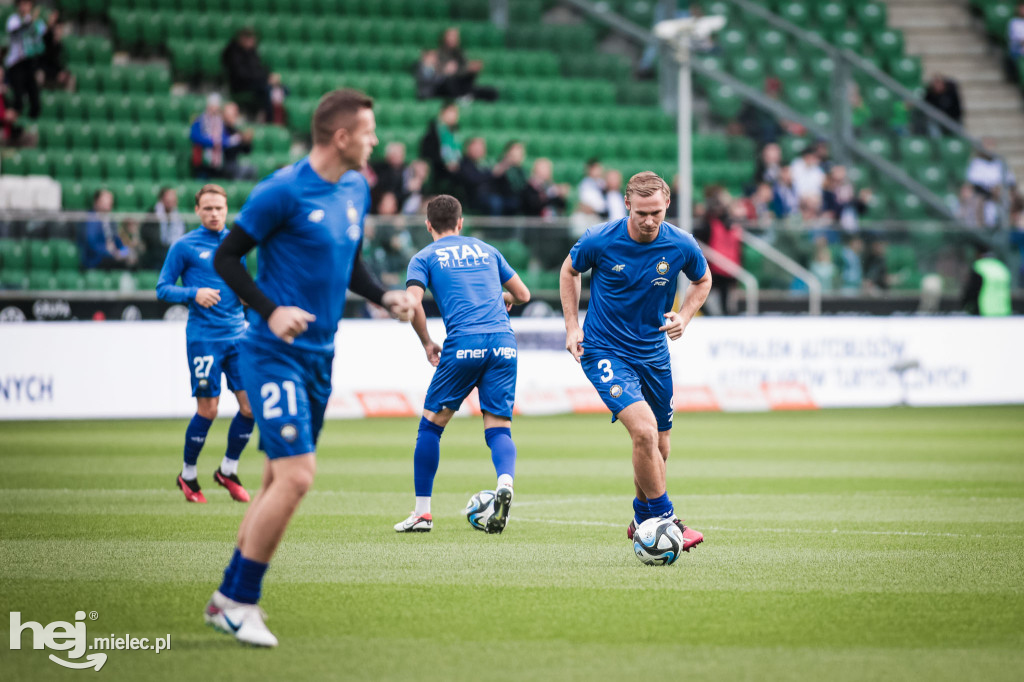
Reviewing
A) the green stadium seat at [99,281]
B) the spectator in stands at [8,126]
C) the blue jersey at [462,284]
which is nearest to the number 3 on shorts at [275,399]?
the blue jersey at [462,284]

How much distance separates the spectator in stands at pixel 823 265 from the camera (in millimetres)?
23172

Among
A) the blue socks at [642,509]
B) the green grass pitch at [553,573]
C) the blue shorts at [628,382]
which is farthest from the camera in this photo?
the blue socks at [642,509]

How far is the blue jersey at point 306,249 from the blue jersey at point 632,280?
103 inches

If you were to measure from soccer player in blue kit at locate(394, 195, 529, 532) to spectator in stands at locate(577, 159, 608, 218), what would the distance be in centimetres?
1345

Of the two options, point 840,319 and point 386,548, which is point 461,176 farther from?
point 386,548

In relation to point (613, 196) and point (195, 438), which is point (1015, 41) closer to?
point (613, 196)

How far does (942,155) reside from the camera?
2747 cm

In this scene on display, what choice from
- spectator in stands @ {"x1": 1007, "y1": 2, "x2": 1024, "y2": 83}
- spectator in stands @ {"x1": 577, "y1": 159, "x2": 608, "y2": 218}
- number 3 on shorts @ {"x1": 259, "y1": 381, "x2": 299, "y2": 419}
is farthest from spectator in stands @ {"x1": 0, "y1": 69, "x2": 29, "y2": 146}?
spectator in stands @ {"x1": 1007, "y1": 2, "x2": 1024, "y2": 83}

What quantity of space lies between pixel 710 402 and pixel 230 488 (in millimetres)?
11655

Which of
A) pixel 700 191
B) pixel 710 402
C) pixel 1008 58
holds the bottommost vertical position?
pixel 710 402

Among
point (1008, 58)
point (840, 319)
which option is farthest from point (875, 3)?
point (840, 319)

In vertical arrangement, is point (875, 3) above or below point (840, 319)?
above

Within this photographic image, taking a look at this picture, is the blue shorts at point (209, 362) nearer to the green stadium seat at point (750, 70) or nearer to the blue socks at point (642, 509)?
the blue socks at point (642, 509)

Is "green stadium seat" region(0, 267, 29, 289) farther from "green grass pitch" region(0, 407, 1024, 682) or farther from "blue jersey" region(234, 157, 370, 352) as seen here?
"blue jersey" region(234, 157, 370, 352)
